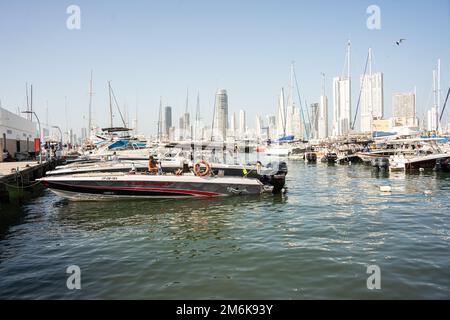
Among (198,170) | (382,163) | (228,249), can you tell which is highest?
(198,170)

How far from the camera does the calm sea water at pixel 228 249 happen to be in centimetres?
787

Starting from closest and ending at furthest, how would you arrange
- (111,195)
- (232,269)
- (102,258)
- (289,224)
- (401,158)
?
(232,269), (102,258), (289,224), (111,195), (401,158)

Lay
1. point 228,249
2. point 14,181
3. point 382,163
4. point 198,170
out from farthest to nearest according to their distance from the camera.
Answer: point 382,163 → point 14,181 → point 198,170 → point 228,249

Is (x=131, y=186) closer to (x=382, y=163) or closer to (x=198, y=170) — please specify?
(x=198, y=170)

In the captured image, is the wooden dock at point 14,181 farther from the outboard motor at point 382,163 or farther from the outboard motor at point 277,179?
the outboard motor at point 382,163

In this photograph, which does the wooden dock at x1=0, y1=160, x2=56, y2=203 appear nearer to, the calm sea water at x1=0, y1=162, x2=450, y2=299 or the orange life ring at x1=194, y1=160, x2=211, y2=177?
the calm sea water at x1=0, y1=162, x2=450, y2=299

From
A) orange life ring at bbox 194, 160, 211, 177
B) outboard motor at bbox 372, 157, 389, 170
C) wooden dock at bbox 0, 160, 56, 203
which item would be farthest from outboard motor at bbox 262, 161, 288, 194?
outboard motor at bbox 372, 157, 389, 170

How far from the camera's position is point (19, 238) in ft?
40.8

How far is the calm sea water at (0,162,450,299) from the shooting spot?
7.87 meters

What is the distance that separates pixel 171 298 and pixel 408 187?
22.0 metres

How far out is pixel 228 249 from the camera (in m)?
10.7

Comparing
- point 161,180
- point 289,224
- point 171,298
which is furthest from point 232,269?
point 161,180

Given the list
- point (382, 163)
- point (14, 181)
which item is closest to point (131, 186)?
point (14, 181)
